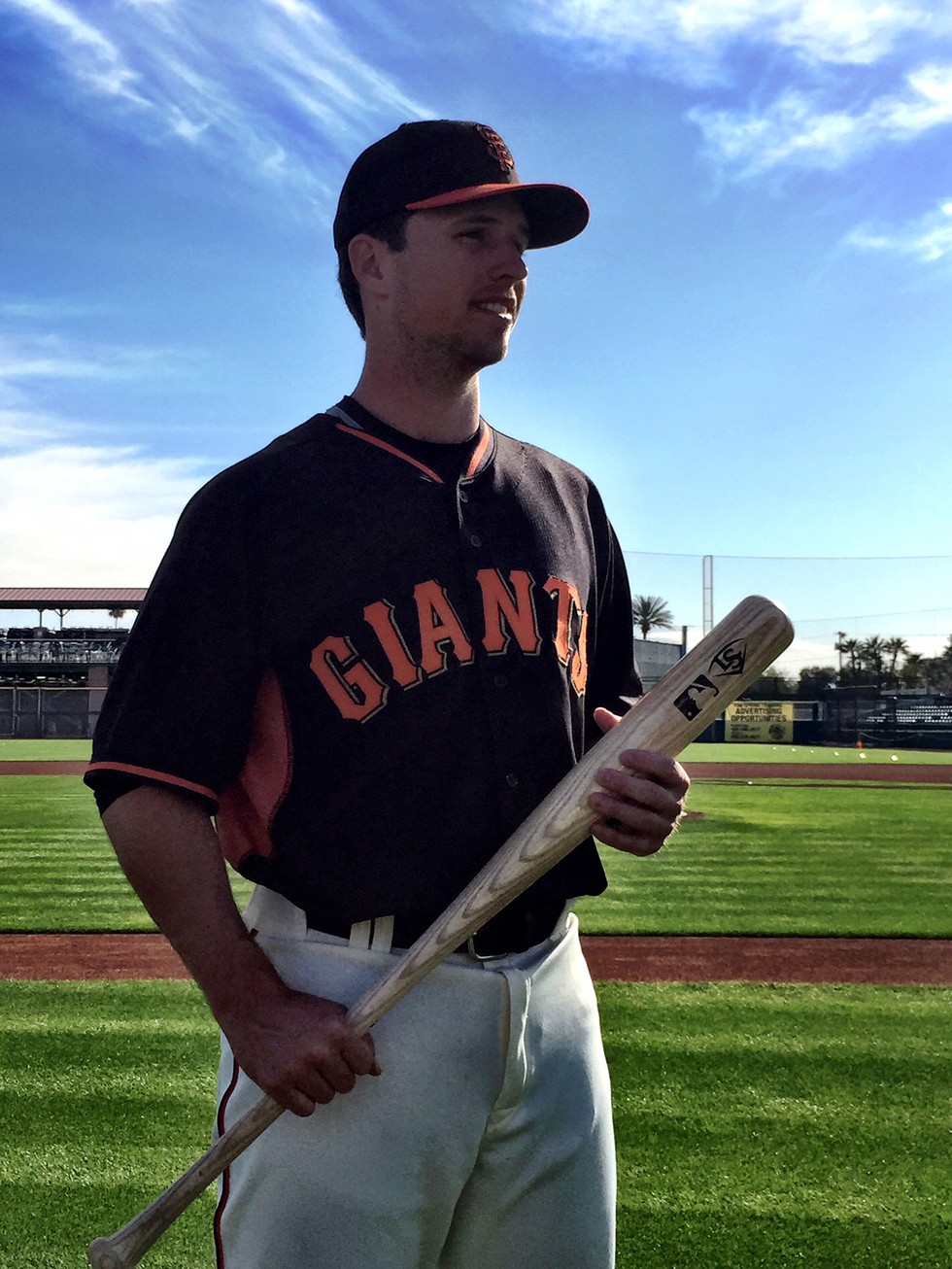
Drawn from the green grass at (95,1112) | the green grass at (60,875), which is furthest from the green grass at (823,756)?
the green grass at (95,1112)

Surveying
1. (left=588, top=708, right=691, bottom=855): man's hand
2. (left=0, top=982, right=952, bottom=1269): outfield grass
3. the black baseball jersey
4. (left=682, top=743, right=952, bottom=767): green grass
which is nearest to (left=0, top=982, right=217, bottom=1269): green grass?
(left=0, top=982, right=952, bottom=1269): outfield grass

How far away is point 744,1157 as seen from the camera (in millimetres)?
3467

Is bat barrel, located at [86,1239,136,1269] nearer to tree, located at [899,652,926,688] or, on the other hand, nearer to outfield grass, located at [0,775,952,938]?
outfield grass, located at [0,775,952,938]

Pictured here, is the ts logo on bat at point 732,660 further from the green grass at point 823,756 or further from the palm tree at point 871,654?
the palm tree at point 871,654

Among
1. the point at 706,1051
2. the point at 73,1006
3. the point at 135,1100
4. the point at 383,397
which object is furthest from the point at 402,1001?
the point at 73,1006

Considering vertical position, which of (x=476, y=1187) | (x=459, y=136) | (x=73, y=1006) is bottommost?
(x=73, y=1006)

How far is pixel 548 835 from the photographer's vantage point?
4.73ft

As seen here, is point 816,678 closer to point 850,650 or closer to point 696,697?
point 850,650

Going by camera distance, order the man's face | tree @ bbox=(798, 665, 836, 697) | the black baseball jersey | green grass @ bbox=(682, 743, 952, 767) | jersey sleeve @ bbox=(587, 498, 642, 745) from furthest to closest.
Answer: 1. tree @ bbox=(798, 665, 836, 697)
2. green grass @ bbox=(682, 743, 952, 767)
3. jersey sleeve @ bbox=(587, 498, 642, 745)
4. the man's face
5. the black baseball jersey

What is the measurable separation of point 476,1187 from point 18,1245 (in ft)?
6.59

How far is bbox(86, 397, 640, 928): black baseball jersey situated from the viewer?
4.96ft

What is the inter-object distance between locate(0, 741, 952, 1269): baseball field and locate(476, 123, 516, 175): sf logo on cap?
268 centimetres

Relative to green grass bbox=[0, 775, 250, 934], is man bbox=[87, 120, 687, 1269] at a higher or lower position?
higher

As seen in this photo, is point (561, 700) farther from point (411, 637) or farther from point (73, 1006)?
point (73, 1006)
